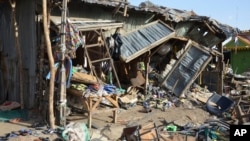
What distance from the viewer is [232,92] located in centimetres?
1750

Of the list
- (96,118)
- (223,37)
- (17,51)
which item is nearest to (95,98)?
(96,118)

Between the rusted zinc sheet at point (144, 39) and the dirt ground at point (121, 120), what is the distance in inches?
81.7

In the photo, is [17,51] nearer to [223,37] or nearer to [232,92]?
[223,37]

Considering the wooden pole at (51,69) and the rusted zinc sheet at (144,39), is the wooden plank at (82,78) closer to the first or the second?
the wooden pole at (51,69)

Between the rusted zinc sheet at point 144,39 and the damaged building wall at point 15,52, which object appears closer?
the damaged building wall at point 15,52

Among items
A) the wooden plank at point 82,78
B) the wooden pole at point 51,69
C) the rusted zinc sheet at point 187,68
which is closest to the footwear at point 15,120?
the wooden pole at point 51,69

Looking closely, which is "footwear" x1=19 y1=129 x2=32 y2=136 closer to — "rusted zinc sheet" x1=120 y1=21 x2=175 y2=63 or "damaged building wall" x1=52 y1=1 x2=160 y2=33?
"damaged building wall" x1=52 y1=1 x2=160 y2=33

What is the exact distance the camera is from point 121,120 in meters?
10.7

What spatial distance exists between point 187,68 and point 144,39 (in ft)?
9.37

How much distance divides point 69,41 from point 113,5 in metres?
→ 3.20

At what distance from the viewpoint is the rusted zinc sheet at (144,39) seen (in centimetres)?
1236

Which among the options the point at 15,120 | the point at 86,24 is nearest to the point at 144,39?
the point at 86,24

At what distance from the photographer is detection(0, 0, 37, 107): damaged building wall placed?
11.0 m

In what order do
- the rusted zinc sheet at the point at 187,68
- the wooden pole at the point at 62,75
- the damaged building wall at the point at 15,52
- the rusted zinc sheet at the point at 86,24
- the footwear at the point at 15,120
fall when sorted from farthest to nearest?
1. the rusted zinc sheet at the point at 187,68
2. the damaged building wall at the point at 15,52
3. the rusted zinc sheet at the point at 86,24
4. the footwear at the point at 15,120
5. the wooden pole at the point at 62,75
